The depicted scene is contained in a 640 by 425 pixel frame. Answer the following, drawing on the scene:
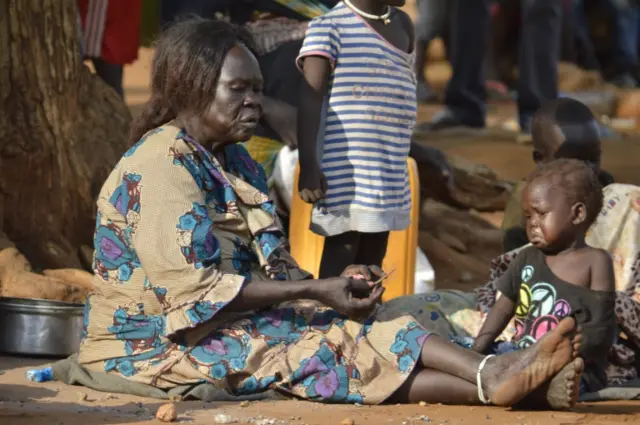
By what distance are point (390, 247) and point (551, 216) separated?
62.3 inches

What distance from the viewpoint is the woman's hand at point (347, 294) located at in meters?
4.12

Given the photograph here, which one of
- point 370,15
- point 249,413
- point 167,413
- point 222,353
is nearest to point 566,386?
point 249,413

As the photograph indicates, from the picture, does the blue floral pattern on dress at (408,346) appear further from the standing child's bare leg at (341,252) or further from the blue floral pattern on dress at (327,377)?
the standing child's bare leg at (341,252)

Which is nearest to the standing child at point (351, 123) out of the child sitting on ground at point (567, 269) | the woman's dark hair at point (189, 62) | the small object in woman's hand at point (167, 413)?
the woman's dark hair at point (189, 62)

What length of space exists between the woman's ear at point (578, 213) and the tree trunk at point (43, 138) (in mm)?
2497

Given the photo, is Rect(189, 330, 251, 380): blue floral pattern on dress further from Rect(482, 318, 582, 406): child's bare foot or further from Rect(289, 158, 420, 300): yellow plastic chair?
Rect(289, 158, 420, 300): yellow plastic chair

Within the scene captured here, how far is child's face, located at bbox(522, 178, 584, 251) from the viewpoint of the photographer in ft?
14.7

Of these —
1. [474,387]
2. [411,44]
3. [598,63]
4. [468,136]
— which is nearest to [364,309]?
[474,387]

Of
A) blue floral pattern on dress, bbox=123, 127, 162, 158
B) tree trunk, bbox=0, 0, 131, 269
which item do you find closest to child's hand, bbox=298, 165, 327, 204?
blue floral pattern on dress, bbox=123, 127, 162, 158

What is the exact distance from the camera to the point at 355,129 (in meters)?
5.07

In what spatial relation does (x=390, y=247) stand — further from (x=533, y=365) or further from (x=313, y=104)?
(x=533, y=365)

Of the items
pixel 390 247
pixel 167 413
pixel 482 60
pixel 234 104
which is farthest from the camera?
pixel 482 60

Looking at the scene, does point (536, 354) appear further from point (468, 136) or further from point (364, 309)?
point (468, 136)

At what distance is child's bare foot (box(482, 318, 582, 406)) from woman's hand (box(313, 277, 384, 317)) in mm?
478
